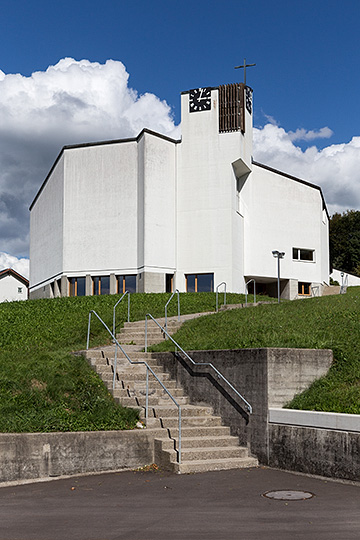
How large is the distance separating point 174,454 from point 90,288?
1097 inches

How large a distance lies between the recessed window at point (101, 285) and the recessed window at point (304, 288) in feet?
44.9

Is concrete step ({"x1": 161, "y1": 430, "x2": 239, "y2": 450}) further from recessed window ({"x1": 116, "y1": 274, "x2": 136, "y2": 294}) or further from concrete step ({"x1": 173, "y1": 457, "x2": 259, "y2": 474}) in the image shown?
recessed window ({"x1": 116, "y1": 274, "x2": 136, "y2": 294})

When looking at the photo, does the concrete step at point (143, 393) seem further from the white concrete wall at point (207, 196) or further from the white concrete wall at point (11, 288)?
the white concrete wall at point (11, 288)

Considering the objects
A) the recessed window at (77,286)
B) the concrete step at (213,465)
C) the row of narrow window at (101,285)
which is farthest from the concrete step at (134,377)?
the recessed window at (77,286)

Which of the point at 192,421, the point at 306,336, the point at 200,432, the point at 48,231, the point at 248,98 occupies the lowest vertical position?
the point at 200,432

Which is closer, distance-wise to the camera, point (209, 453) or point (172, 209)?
point (209, 453)

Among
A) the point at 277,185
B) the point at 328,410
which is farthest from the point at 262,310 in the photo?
the point at 277,185

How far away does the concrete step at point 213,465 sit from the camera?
1012cm

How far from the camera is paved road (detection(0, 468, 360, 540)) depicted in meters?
6.71

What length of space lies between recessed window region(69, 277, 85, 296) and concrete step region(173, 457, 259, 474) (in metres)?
28.3

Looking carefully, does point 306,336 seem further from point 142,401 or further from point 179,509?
point 179,509

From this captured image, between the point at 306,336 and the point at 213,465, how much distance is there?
4.00 meters

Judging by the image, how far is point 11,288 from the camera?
226ft

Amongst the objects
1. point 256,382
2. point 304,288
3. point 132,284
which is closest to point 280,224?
point 304,288
